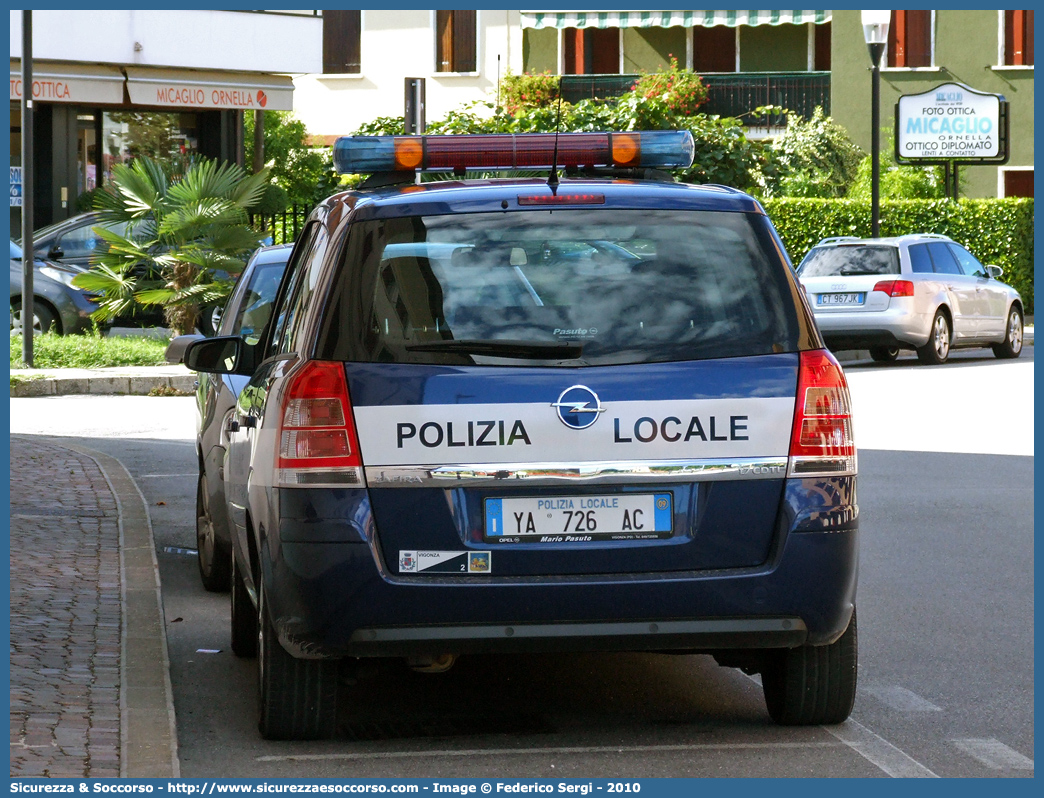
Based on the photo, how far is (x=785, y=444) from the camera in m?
4.95

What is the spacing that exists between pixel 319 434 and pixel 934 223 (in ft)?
86.7

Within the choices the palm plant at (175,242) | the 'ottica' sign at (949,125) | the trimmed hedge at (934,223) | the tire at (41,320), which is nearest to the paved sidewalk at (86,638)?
the palm plant at (175,242)

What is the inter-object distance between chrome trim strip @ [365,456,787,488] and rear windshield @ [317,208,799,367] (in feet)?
0.98

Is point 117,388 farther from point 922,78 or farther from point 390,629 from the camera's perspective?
point 922,78

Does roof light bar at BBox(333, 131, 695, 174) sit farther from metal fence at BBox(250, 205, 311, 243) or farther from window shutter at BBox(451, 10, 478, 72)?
window shutter at BBox(451, 10, 478, 72)

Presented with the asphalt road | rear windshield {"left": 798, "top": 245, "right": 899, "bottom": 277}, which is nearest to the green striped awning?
rear windshield {"left": 798, "top": 245, "right": 899, "bottom": 277}

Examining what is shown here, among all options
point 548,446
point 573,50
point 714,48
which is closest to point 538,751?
point 548,446

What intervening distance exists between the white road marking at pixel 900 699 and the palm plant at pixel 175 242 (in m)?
14.8

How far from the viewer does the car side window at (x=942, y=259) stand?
22516 millimetres

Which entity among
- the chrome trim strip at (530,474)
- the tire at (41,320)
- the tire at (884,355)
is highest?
the chrome trim strip at (530,474)

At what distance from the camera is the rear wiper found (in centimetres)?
490

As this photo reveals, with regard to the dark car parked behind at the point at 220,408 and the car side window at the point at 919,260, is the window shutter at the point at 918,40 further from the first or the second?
the dark car parked behind at the point at 220,408

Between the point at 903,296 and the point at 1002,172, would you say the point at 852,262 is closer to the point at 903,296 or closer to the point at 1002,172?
the point at 903,296

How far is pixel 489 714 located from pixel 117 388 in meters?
13.3
